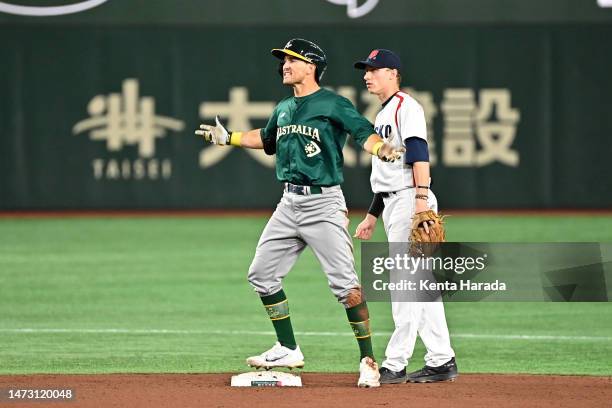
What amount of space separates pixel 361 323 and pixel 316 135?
118 centimetres

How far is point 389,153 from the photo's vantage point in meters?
Result: 7.66

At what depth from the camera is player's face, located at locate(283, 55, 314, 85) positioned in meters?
8.14

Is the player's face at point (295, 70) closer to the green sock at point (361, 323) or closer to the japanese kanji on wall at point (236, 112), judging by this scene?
the green sock at point (361, 323)

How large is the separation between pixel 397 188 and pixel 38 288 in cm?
648

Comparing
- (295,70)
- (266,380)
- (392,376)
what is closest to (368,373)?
(392,376)

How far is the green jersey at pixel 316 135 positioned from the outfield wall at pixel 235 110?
1385 centimetres

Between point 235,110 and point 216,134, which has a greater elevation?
point 235,110

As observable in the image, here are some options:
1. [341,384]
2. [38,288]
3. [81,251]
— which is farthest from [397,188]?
[81,251]

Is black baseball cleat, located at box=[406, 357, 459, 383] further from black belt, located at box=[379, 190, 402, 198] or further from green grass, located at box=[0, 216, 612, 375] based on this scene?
black belt, located at box=[379, 190, 402, 198]

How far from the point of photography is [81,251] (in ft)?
56.0

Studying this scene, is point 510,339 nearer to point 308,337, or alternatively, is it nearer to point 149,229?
point 308,337

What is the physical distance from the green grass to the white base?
0.82 meters

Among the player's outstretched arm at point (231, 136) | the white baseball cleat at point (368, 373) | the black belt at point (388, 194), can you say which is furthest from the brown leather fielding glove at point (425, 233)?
the player's outstretched arm at point (231, 136)

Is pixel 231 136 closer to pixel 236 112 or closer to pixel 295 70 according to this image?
pixel 295 70
